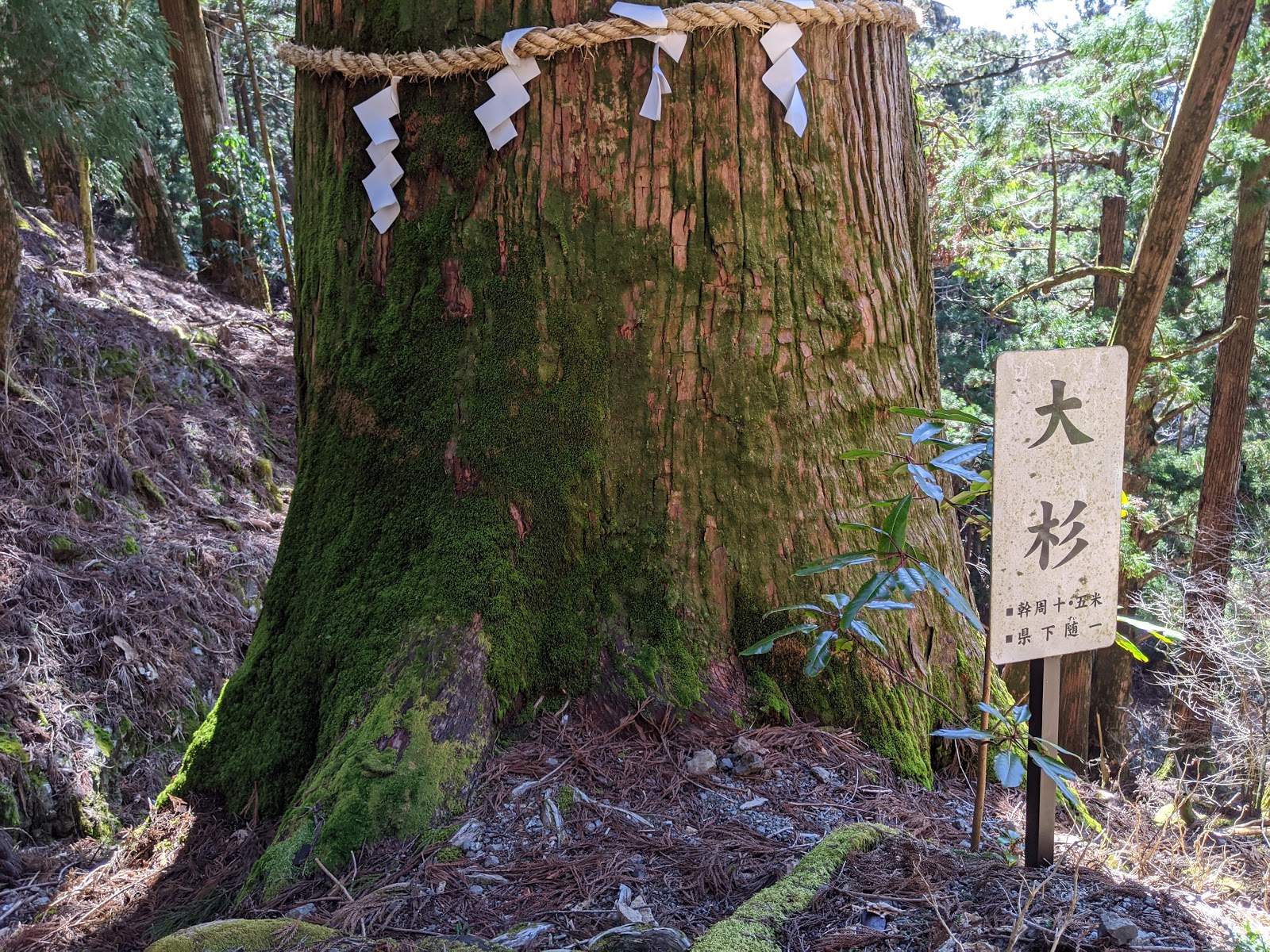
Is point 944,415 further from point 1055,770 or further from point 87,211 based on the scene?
point 87,211

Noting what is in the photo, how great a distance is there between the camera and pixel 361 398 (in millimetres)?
2289

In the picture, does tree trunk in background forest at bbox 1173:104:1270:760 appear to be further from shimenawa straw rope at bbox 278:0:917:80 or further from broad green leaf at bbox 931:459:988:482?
broad green leaf at bbox 931:459:988:482

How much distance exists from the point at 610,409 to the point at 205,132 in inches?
351

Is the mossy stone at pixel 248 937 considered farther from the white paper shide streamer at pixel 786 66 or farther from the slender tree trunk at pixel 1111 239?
the slender tree trunk at pixel 1111 239

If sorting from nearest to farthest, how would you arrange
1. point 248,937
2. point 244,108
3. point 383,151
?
point 248,937 → point 383,151 → point 244,108

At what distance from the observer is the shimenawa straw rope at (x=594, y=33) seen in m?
2.03

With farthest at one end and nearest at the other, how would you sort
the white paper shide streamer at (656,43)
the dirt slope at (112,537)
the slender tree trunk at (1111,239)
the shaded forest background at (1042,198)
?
the slender tree trunk at (1111,239) → the shaded forest background at (1042,198) → the dirt slope at (112,537) → the white paper shide streamer at (656,43)

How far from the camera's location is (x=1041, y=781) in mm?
1547

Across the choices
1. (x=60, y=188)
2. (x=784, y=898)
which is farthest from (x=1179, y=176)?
(x=60, y=188)

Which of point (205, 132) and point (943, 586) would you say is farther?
point (205, 132)

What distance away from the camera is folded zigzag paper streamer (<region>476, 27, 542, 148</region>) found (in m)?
2.07

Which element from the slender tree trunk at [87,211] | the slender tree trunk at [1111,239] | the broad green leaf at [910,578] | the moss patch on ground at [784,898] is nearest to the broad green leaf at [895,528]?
the broad green leaf at [910,578]

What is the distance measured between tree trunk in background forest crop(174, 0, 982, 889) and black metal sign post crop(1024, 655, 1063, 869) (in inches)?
22.2

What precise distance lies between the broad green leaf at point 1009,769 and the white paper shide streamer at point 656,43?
60.9 inches
